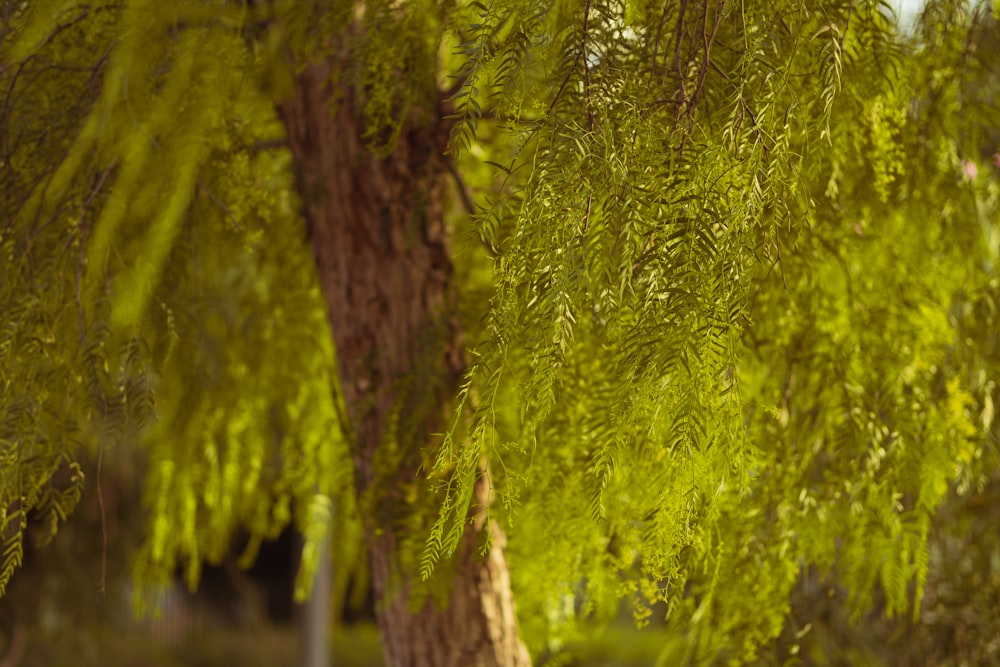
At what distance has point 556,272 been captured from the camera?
1.14 m

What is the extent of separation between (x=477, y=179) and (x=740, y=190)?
1.60 metres

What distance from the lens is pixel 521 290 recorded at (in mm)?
1273

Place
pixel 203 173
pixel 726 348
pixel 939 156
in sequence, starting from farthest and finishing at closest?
pixel 939 156 → pixel 203 173 → pixel 726 348

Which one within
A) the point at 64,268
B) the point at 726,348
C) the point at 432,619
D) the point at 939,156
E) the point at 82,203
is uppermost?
the point at 939,156

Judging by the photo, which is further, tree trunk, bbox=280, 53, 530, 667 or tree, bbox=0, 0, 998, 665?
tree trunk, bbox=280, 53, 530, 667

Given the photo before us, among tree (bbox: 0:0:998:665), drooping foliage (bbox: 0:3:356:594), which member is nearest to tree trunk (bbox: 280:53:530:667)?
tree (bbox: 0:0:998:665)

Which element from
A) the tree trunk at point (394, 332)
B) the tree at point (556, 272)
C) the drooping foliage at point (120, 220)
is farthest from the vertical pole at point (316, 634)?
the tree trunk at point (394, 332)

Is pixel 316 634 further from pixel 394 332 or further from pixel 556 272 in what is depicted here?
pixel 556 272

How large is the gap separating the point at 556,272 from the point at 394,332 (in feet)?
2.99

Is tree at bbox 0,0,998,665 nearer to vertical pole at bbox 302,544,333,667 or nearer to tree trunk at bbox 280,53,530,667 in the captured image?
tree trunk at bbox 280,53,530,667

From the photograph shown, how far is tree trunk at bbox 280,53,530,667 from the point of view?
193 cm

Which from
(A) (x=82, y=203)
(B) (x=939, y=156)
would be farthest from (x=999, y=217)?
(A) (x=82, y=203)

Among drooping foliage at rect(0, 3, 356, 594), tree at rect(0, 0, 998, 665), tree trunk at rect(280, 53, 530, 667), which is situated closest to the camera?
tree at rect(0, 0, 998, 665)

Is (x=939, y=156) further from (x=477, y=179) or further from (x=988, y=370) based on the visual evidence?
(x=477, y=179)
